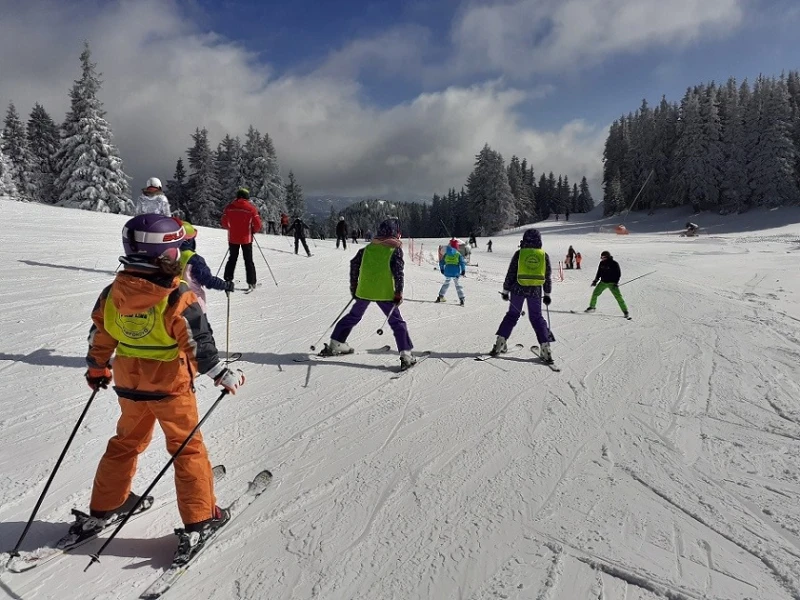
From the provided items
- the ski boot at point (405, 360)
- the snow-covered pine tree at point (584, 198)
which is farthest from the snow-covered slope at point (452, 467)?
the snow-covered pine tree at point (584, 198)

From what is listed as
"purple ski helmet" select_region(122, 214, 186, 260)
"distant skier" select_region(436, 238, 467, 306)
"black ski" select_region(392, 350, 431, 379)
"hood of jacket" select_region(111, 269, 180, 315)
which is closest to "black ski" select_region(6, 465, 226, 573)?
"hood of jacket" select_region(111, 269, 180, 315)

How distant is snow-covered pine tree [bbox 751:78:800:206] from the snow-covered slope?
50.3 meters

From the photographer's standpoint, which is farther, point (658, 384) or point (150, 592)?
point (658, 384)

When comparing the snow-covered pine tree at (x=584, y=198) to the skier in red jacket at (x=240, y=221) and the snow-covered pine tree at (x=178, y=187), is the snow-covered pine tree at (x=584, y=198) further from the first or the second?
the skier in red jacket at (x=240, y=221)

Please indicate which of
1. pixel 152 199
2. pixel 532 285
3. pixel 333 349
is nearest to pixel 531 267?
pixel 532 285

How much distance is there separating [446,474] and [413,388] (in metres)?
1.93

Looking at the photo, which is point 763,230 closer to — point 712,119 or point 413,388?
point 712,119

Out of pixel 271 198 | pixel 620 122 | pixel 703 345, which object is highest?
pixel 620 122

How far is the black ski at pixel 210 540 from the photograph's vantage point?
2384 millimetres

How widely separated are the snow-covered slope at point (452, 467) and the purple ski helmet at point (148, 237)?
1.82 metres

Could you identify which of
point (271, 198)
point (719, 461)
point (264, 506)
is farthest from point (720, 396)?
point (271, 198)

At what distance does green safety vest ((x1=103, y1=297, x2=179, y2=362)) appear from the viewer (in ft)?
8.32

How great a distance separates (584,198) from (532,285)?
104555mm

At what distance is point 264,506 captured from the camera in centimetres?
312
